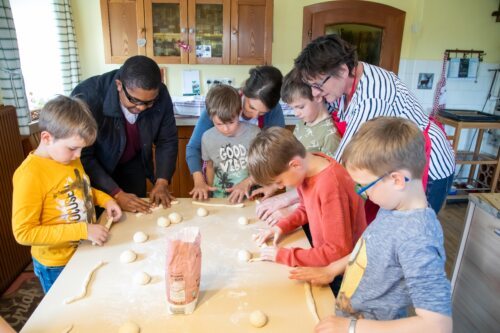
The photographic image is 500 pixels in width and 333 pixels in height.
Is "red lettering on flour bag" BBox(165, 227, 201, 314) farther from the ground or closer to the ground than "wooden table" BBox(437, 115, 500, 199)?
farther from the ground

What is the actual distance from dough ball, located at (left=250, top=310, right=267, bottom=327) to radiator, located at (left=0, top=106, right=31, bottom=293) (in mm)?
1970

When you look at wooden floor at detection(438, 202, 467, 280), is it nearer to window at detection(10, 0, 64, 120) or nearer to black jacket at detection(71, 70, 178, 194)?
black jacket at detection(71, 70, 178, 194)

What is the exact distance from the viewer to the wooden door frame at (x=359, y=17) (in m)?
3.74

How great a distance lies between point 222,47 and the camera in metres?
3.49

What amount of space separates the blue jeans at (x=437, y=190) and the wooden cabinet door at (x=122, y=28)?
287 centimetres

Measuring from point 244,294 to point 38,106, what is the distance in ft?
9.74

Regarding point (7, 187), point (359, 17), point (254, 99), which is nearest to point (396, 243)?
point (254, 99)

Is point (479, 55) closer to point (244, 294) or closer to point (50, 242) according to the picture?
point (244, 294)

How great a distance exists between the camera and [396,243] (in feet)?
2.59

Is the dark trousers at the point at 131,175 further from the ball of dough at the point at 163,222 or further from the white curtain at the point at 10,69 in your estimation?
the white curtain at the point at 10,69

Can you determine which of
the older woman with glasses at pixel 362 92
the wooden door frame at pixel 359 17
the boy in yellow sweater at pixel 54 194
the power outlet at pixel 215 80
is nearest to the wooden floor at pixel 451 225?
the older woman with glasses at pixel 362 92

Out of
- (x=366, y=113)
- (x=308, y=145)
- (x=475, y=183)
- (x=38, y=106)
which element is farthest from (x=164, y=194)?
(x=475, y=183)

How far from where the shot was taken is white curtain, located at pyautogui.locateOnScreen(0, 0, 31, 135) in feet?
7.16

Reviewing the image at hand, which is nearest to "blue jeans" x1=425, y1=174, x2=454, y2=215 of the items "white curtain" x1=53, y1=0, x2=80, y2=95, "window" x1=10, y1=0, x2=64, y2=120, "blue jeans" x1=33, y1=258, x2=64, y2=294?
"blue jeans" x1=33, y1=258, x2=64, y2=294
